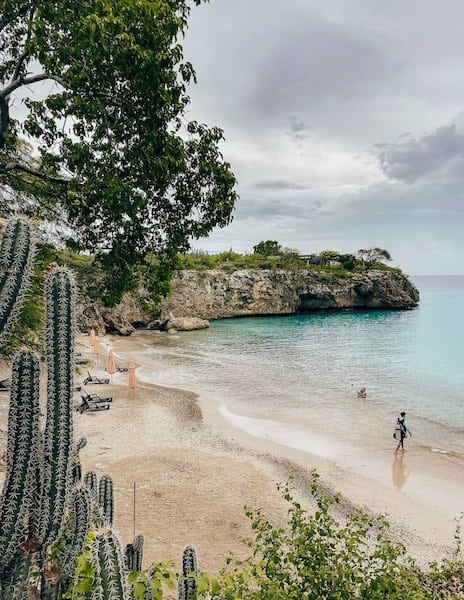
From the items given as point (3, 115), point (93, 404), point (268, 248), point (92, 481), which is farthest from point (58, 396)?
point (268, 248)

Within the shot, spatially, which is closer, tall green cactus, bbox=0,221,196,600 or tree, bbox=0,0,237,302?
tall green cactus, bbox=0,221,196,600

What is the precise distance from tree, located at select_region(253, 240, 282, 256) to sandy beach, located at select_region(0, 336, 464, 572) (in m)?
68.5

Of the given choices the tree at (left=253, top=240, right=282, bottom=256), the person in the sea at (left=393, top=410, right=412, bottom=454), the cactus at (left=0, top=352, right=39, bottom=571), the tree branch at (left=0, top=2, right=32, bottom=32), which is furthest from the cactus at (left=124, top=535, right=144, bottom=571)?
the tree at (left=253, top=240, right=282, bottom=256)

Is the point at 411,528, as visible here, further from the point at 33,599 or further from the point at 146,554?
the point at 33,599

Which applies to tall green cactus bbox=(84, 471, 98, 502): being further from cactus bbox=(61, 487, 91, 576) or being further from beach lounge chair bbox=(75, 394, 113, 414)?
beach lounge chair bbox=(75, 394, 113, 414)

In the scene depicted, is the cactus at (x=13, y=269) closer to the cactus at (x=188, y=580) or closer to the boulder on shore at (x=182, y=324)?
the cactus at (x=188, y=580)

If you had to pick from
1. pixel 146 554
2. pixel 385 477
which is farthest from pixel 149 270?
pixel 385 477

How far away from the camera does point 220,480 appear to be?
13.2 m

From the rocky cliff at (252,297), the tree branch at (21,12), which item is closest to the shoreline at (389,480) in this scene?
the tree branch at (21,12)

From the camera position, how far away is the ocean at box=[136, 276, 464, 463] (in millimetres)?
19203

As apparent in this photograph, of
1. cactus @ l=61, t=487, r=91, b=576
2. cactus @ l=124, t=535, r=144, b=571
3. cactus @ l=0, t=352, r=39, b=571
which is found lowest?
cactus @ l=124, t=535, r=144, b=571

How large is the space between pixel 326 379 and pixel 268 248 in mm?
60605

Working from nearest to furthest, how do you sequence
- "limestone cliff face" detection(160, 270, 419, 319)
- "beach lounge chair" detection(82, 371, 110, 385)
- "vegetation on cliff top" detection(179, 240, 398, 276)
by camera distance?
"beach lounge chair" detection(82, 371, 110, 385), "limestone cliff face" detection(160, 270, 419, 319), "vegetation on cliff top" detection(179, 240, 398, 276)

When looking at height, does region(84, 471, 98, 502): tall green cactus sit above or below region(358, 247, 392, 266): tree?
below
